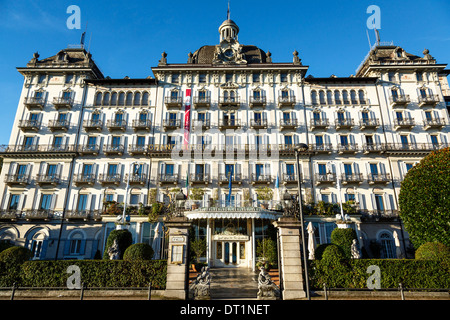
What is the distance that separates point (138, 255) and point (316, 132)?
27.9 metres

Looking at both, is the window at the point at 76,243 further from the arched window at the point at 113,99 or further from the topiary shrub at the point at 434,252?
the topiary shrub at the point at 434,252

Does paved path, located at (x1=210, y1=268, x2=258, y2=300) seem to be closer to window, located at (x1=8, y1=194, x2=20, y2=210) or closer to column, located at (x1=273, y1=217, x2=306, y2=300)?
column, located at (x1=273, y1=217, x2=306, y2=300)

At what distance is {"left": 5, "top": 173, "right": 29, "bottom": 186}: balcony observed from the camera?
108 ft

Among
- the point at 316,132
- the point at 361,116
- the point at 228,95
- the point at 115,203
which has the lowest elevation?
the point at 115,203

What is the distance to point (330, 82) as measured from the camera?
3856 centimetres

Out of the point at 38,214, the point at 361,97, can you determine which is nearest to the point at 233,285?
the point at 38,214

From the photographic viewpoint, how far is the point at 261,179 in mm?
33406

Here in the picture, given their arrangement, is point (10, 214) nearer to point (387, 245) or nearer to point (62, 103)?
point (62, 103)

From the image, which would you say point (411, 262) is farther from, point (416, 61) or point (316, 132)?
point (416, 61)

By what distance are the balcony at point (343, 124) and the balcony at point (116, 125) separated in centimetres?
2808

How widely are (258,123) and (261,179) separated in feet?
25.9

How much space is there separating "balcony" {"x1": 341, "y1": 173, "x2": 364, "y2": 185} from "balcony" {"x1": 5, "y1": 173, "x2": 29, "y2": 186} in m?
38.9

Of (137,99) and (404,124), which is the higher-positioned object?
(137,99)

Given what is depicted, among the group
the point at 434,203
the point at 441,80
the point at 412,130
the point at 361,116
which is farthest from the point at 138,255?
the point at 441,80
